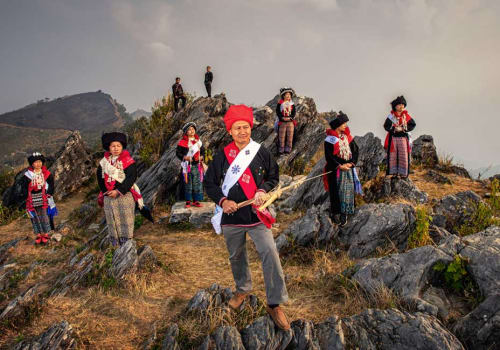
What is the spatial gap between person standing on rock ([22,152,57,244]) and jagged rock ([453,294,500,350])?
8.66 m

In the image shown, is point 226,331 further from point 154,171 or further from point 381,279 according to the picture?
point 154,171

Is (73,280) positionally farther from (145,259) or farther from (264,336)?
(264,336)

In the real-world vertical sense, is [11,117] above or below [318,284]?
above

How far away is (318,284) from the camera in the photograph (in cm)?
445

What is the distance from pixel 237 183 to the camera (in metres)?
3.22

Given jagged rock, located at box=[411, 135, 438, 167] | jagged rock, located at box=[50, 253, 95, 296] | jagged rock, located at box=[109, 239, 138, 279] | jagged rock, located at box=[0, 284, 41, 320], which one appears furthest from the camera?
jagged rock, located at box=[411, 135, 438, 167]

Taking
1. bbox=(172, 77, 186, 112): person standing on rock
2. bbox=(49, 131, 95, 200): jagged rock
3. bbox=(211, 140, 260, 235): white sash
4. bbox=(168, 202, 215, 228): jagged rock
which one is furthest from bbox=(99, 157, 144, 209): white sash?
bbox=(172, 77, 186, 112): person standing on rock

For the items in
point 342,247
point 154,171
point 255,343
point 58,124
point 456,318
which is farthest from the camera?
point 58,124

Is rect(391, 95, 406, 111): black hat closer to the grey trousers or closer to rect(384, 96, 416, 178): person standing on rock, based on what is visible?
rect(384, 96, 416, 178): person standing on rock

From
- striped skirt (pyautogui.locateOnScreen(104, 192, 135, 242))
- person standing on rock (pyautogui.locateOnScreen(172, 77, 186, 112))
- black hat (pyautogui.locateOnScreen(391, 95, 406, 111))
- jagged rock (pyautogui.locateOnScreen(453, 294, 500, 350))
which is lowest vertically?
jagged rock (pyautogui.locateOnScreen(453, 294, 500, 350))

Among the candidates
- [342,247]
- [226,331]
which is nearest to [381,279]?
[342,247]

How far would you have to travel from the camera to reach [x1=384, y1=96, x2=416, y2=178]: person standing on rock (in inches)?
276

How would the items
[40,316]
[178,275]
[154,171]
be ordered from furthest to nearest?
1. [154,171]
2. [178,275]
3. [40,316]

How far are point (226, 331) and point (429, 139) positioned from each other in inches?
516
